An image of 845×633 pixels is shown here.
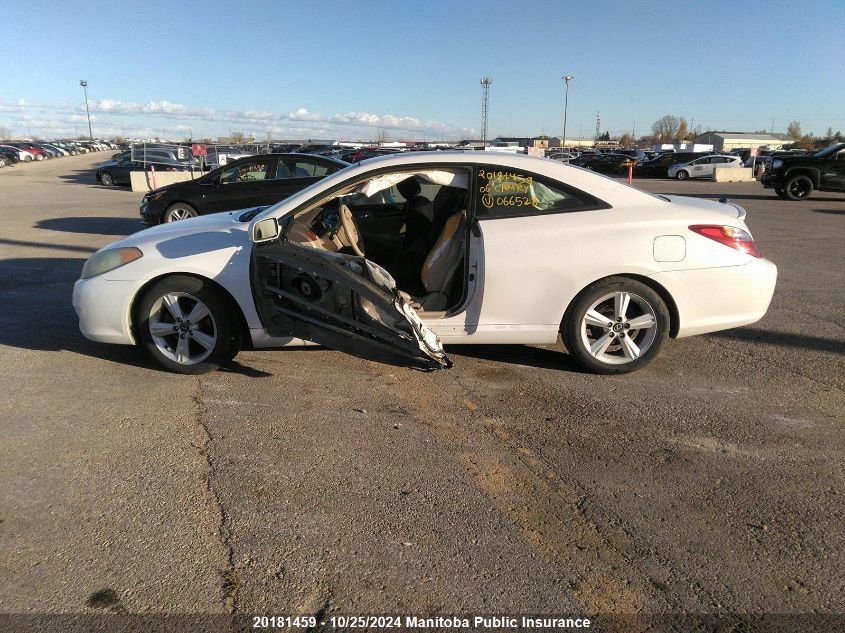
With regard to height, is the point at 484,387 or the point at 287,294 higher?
the point at 287,294

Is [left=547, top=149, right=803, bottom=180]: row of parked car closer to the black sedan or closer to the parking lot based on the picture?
the black sedan

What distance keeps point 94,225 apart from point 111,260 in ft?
34.1

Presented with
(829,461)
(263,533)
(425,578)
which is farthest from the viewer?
(829,461)

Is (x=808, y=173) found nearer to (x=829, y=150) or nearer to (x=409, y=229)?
(x=829, y=150)

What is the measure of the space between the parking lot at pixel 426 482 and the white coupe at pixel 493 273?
13.8 inches

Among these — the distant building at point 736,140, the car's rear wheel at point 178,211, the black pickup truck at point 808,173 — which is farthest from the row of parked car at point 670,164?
the distant building at point 736,140

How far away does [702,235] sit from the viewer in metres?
4.59

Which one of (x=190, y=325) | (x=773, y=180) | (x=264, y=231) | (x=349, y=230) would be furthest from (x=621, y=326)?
(x=773, y=180)

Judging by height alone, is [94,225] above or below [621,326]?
below

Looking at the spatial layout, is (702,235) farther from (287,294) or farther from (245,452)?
(245,452)

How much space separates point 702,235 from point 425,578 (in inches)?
127

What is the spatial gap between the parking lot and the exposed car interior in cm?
70

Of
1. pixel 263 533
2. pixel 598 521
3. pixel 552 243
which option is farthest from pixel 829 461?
pixel 263 533

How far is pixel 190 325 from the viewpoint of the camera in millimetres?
4742
